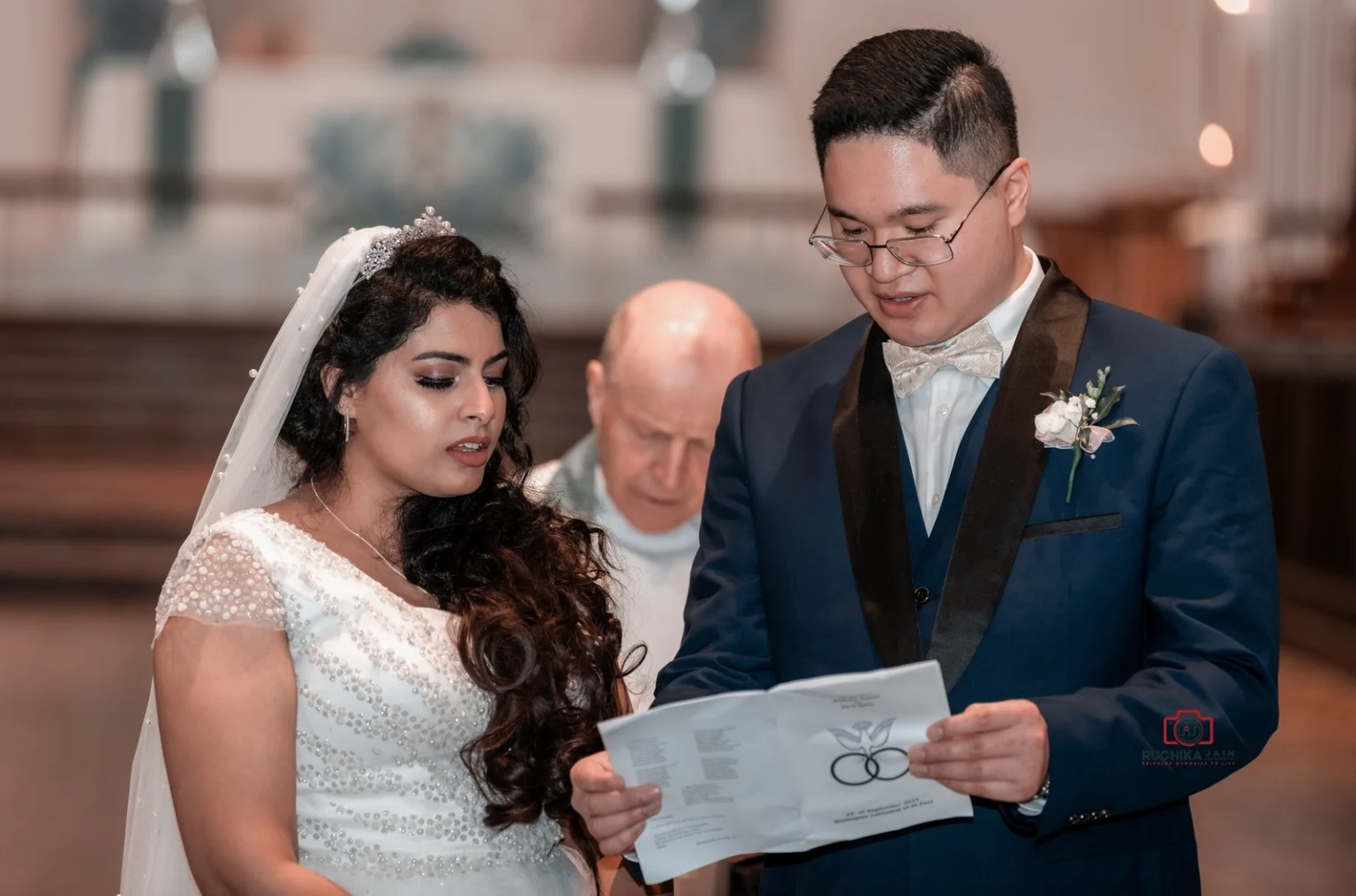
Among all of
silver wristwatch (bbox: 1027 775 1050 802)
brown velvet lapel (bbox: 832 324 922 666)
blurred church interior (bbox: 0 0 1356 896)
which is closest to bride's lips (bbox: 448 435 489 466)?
brown velvet lapel (bbox: 832 324 922 666)

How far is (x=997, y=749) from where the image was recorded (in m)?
1.94

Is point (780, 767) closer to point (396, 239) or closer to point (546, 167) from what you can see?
point (396, 239)

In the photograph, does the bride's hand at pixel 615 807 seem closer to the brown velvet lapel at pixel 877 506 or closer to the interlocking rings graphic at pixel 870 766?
the interlocking rings graphic at pixel 870 766

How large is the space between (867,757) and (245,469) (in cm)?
128

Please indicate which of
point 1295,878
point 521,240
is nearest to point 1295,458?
point 1295,878

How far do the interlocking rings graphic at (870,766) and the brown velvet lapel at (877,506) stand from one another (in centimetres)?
17

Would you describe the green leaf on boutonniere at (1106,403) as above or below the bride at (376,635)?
above

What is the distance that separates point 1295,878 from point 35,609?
673 cm

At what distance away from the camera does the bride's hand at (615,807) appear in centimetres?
212

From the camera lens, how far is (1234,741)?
2.03m

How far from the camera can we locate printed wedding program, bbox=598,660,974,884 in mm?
1983

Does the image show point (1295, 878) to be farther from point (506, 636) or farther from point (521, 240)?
point (521, 240)

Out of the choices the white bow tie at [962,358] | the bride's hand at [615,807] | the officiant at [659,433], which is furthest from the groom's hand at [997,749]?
the officiant at [659,433]

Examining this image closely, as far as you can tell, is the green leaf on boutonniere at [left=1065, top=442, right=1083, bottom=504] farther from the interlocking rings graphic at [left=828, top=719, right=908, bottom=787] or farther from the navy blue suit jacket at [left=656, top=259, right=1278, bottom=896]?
the interlocking rings graphic at [left=828, top=719, right=908, bottom=787]
